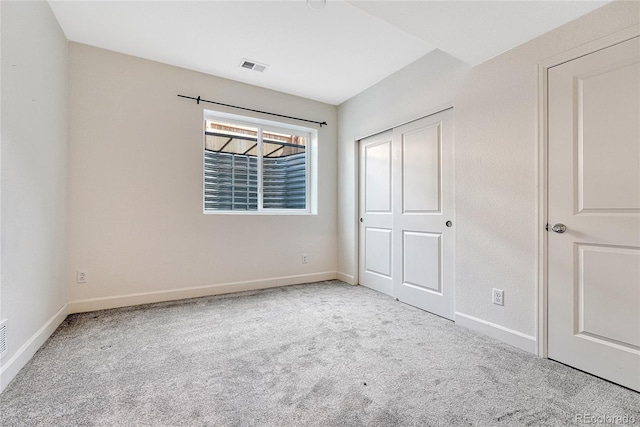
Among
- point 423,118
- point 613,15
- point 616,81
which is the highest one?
point 613,15

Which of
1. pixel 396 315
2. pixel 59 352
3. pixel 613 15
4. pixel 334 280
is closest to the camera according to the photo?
pixel 613 15

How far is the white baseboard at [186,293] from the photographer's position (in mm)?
2771

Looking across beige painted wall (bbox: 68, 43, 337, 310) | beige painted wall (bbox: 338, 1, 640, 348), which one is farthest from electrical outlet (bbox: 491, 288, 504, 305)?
beige painted wall (bbox: 68, 43, 337, 310)

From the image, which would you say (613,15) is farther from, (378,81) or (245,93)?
(245,93)

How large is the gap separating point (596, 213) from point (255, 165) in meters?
3.33

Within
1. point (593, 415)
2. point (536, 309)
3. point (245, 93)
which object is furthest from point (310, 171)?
point (593, 415)

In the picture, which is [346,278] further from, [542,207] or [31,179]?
[31,179]

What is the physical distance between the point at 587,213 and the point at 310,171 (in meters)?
3.07

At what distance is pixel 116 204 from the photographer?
2873mm

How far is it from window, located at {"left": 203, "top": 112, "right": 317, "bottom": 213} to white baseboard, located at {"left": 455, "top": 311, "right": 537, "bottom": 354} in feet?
7.94

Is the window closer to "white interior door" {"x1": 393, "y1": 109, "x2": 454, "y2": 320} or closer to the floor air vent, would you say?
"white interior door" {"x1": 393, "y1": 109, "x2": 454, "y2": 320}

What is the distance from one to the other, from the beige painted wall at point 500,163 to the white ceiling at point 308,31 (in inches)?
5.0

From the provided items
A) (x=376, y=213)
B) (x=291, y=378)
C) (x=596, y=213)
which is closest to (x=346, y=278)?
(x=376, y=213)

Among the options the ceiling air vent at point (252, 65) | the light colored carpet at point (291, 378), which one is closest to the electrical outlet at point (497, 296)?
the light colored carpet at point (291, 378)
